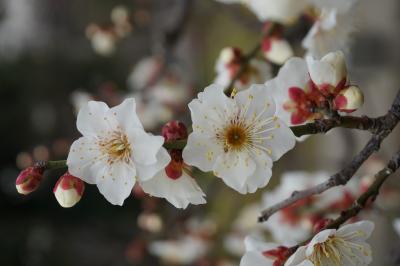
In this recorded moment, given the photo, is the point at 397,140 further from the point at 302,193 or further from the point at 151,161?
the point at 151,161

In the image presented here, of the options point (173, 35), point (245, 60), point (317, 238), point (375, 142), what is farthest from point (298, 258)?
point (173, 35)

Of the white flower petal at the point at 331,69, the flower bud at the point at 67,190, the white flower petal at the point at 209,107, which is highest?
the white flower petal at the point at 331,69

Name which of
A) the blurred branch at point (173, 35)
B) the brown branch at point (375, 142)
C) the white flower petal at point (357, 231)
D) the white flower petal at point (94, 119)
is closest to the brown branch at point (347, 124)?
the brown branch at point (375, 142)

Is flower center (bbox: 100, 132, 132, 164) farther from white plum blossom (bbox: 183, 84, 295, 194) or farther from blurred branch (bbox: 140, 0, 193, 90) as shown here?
blurred branch (bbox: 140, 0, 193, 90)

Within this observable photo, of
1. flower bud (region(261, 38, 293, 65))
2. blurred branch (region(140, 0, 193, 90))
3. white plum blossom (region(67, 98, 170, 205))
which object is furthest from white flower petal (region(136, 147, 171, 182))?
blurred branch (region(140, 0, 193, 90))

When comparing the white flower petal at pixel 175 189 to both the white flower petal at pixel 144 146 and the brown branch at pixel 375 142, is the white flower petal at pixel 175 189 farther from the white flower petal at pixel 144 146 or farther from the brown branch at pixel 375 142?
the brown branch at pixel 375 142

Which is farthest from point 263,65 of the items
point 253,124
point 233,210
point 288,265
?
point 233,210
